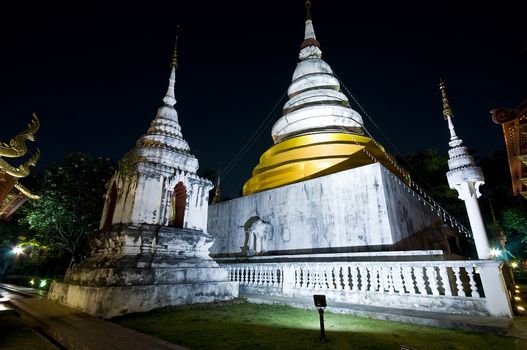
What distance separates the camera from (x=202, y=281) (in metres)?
8.27

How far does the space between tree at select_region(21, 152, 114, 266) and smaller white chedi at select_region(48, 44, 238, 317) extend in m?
5.76

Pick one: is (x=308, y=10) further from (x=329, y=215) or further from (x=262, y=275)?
(x=262, y=275)

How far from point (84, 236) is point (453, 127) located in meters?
18.0

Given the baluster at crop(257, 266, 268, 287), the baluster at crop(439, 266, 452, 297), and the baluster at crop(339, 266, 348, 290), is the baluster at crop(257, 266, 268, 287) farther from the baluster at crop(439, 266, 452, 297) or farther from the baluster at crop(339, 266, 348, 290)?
the baluster at crop(439, 266, 452, 297)

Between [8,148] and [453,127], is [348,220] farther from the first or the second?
[8,148]

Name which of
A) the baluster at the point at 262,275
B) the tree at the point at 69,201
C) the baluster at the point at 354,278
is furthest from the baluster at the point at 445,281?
the tree at the point at 69,201

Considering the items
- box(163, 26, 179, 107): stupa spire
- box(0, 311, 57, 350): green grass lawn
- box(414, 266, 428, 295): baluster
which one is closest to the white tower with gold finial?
box(414, 266, 428, 295): baluster

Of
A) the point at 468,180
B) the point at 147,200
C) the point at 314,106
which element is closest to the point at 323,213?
the point at 468,180

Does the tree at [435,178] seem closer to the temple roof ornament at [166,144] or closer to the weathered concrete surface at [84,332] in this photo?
the temple roof ornament at [166,144]

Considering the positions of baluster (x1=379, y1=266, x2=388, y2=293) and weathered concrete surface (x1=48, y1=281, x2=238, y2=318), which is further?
baluster (x1=379, y1=266, x2=388, y2=293)

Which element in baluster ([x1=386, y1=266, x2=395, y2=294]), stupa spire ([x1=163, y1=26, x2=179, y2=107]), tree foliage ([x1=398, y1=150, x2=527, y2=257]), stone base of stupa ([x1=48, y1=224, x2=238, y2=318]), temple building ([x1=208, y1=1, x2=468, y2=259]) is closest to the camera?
stone base of stupa ([x1=48, y1=224, x2=238, y2=318])

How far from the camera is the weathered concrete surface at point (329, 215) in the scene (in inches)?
376

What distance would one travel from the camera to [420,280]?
22.1 ft

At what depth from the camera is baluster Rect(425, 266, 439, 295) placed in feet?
21.1
